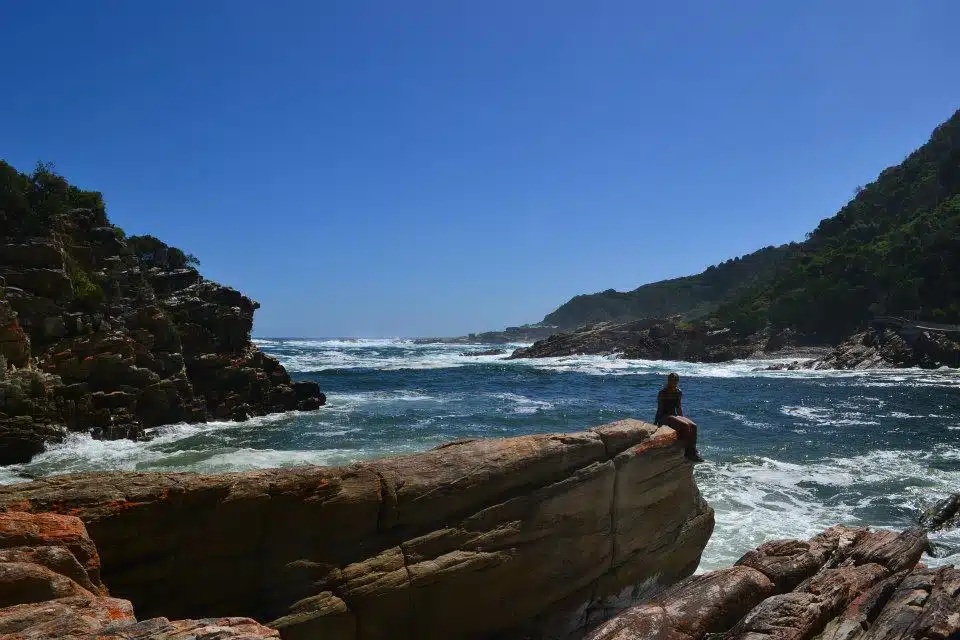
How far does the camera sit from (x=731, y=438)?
24766mm

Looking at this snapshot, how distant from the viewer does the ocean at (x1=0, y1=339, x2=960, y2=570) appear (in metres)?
15.3

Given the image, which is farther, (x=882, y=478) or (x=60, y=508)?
(x=882, y=478)

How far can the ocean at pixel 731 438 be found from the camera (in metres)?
15.3

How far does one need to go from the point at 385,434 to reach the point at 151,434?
952 centimetres

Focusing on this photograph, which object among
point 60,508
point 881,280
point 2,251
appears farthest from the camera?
point 881,280

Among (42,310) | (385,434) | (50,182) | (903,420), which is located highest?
(50,182)

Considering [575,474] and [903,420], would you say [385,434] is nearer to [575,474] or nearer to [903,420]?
[575,474]

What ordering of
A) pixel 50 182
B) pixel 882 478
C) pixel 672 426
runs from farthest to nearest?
pixel 50 182 → pixel 882 478 → pixel 672 426

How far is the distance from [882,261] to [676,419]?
Answer: 266ft

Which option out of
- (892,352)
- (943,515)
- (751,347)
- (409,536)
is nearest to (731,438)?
(943,515)

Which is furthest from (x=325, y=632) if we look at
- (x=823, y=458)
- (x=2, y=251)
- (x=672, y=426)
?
(x=2, y=251)

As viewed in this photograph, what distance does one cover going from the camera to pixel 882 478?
18.0 m

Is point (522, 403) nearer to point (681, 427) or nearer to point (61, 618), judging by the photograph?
point (681, 427)

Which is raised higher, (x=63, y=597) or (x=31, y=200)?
(x=31, y=200)
